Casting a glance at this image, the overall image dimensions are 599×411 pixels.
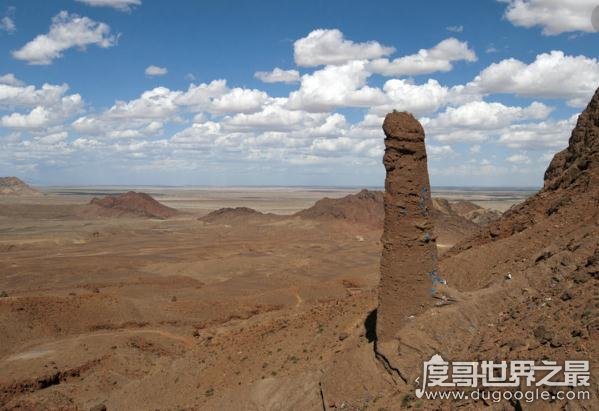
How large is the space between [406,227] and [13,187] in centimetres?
16436

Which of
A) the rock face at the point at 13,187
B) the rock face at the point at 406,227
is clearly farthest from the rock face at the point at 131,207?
the rock face at the point at 406,227

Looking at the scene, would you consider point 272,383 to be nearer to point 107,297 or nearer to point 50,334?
point 50,334

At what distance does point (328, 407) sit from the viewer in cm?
1036

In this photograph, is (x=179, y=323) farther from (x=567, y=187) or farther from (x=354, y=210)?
(x=354, y=210)

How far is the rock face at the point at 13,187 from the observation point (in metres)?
148

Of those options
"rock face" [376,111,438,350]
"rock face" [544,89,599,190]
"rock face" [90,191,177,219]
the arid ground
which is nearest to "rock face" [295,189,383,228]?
the arid ground

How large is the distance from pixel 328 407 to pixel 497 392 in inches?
144

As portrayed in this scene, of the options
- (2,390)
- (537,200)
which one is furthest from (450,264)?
(2,390)

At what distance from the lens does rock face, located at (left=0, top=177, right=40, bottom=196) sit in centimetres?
14750

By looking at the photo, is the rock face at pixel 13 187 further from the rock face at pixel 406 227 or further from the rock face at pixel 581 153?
the rock face at pixel 406 227

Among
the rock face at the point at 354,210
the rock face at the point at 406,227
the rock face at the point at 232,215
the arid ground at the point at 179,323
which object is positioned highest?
the rock face at the point at 406,227

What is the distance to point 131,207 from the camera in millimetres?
93312

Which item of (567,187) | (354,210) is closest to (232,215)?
(354,210)

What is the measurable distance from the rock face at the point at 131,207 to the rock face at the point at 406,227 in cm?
8394
